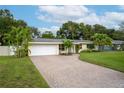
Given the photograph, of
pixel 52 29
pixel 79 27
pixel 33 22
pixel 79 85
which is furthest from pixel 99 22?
pixel 79 85

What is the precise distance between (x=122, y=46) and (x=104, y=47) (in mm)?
4521

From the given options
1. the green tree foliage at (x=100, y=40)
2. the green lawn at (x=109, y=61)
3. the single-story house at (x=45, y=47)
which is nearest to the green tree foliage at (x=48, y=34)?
the green tree foliage at (x=100, y=40)

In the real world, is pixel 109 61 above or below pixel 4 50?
below

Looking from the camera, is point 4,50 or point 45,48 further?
point 45,48

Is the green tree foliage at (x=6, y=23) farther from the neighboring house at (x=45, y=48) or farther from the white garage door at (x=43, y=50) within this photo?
the white garage door at (x=43, y=50)

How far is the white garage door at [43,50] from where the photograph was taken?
2842 cm

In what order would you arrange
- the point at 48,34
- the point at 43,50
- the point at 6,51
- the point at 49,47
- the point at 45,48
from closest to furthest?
the point at 6,51 → the point at 43,50 → the point at 45,48 → the point at 49,47 → the point at 48,34

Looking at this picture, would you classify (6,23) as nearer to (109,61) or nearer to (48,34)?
(48,34)

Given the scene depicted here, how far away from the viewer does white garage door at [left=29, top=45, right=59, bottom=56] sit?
28.4 meters

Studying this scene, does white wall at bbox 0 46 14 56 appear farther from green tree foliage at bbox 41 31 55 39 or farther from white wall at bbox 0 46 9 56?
green tree foliage at bbox 41 31 55 39

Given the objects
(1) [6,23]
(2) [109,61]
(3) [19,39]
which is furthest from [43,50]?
(2) [109,61]

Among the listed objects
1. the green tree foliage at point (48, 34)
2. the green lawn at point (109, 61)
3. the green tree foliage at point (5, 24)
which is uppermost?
the green tree foliage at point (5, 24)

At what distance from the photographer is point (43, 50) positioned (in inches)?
1151
